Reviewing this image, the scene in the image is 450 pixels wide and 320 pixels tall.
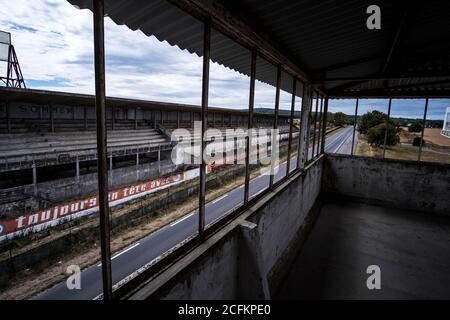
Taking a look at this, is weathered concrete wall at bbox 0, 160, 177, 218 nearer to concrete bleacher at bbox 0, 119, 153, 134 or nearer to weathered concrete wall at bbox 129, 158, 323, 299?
concrete bleacher at bbox 0, 119, 153, 134

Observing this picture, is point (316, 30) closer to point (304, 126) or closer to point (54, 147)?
point (304, 126)

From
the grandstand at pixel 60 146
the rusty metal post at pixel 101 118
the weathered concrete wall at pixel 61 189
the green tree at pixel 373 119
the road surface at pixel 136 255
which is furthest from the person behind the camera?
the green tree at pixel 373 119

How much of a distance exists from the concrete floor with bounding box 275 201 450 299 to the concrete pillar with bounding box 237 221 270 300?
161cm

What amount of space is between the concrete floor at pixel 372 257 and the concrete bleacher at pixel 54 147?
11715 mm

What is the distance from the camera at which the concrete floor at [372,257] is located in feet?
15.3

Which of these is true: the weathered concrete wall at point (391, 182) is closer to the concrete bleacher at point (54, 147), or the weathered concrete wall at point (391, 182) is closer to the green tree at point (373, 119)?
the concrete bleacher at point (54, 147)

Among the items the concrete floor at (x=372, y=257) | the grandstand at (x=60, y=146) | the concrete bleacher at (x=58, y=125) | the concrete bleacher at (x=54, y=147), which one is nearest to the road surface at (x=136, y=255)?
the concrete floor at (x=372, y=257)

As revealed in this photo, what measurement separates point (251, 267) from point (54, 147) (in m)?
14.1

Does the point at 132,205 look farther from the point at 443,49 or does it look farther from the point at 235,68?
the point at 443,49

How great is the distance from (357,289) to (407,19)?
181 inches

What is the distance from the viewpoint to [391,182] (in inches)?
361

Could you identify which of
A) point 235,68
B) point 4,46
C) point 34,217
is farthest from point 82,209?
Answer: point 4,46

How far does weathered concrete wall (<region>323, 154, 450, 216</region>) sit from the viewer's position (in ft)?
27.9

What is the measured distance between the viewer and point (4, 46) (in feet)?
40.9
